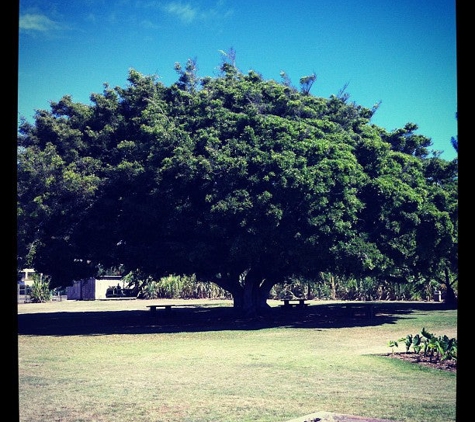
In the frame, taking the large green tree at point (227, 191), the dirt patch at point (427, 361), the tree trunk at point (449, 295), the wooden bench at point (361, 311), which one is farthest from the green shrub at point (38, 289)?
the dirt patch at point (427, 361)

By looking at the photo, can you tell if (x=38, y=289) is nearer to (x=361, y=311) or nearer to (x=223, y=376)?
(x=361, y=311)

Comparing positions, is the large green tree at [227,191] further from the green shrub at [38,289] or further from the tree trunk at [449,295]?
the green shrub at [38,289]

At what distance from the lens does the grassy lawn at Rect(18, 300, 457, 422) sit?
8055mm

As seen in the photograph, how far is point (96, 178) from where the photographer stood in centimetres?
2470

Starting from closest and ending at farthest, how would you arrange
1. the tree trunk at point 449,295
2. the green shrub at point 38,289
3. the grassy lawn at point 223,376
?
the grassy lawn at point 223,376 < the tree trunk at point 449,295 < the green shrub at point 38,289

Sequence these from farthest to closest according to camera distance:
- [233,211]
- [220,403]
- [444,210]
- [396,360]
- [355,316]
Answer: [355,316] → [444,210] → [233,211] → [396,360] → [220,403]

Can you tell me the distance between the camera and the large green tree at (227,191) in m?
21.6

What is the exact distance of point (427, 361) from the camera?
12625 millimetres

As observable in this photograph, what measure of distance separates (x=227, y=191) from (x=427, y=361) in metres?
11.2

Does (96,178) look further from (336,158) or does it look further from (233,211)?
(336,158)

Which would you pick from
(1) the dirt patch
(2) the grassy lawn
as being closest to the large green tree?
(2) the grassy lawn

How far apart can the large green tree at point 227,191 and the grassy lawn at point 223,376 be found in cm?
342
